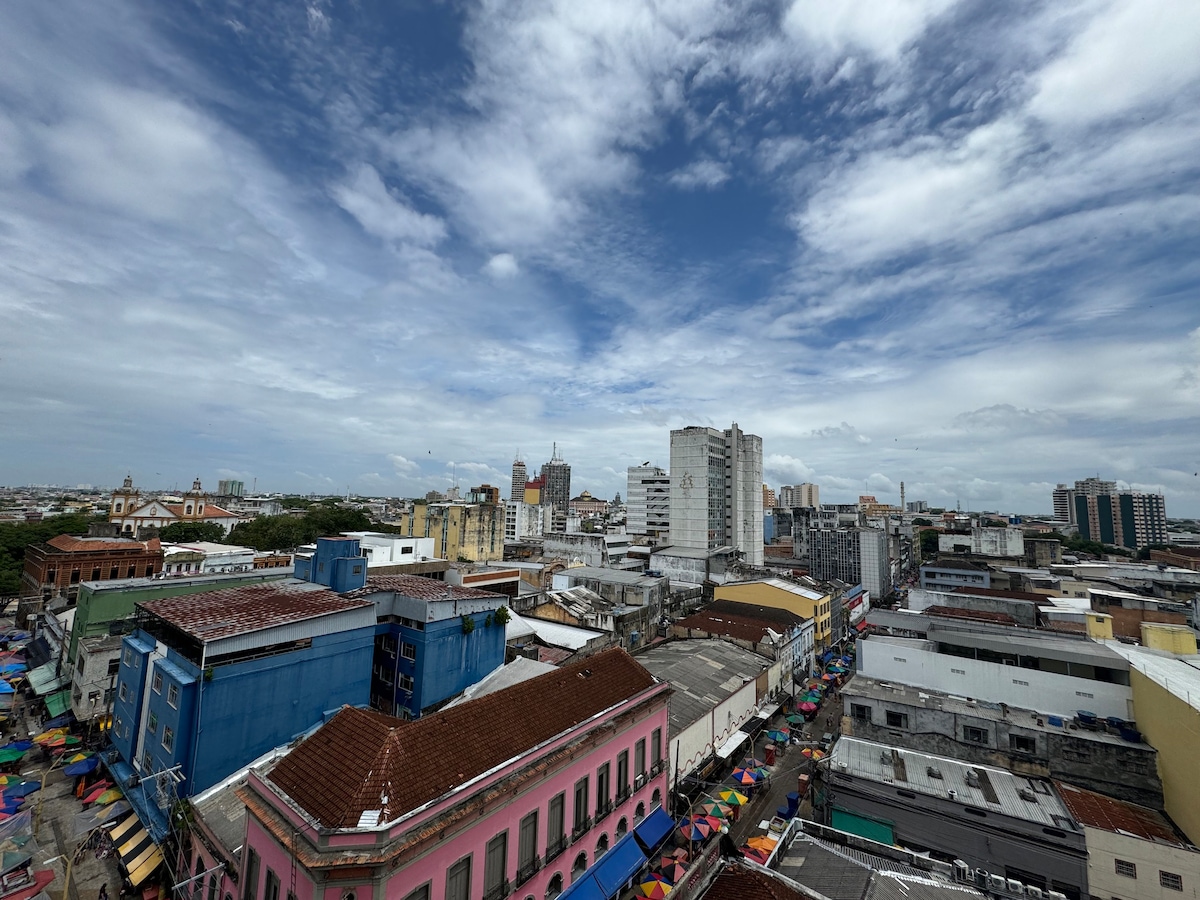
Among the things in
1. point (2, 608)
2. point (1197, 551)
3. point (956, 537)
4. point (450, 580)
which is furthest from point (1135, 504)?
point (2, 608)

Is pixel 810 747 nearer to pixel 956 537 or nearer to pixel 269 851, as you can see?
pixel 269 851

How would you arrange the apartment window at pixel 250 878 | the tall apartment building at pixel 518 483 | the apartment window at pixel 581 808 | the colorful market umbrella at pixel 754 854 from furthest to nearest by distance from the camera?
1. the tall apartment building at pixel 518 483
2. the colorful market umbrella at pixel 754 854
3. the apartment window at pixel 581 808
4. the apartment window at pixel 250 878

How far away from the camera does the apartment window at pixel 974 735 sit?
24656 millimetres

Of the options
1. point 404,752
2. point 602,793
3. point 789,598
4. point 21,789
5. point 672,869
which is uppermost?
point 404,752

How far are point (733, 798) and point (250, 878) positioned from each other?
20157 mm

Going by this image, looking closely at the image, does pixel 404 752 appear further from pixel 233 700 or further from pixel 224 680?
pixel 233 700

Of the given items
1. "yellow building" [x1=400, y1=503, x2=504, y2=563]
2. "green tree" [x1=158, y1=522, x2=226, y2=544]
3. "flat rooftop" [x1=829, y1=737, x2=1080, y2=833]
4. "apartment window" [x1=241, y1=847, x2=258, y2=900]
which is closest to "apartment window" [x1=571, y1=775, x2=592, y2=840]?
"apartment window" [x1=241, y1=847, x2=258, y2=900]

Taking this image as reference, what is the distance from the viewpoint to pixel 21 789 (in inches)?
873

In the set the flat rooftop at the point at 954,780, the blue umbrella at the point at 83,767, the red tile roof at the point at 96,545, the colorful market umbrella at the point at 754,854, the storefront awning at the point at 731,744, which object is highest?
the red tile roof at the point at 96,545

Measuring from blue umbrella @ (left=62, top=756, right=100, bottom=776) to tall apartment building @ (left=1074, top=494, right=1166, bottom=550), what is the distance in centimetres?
19261

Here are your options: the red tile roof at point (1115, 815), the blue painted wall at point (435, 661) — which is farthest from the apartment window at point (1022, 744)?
the blue painted wall at point (435, 661)

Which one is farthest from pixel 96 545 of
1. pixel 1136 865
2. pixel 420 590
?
pixel 1136 865

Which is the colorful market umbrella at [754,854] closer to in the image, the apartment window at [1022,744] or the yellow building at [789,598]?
the apartment window at [1022,744]

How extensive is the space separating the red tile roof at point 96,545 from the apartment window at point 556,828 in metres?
50.3
